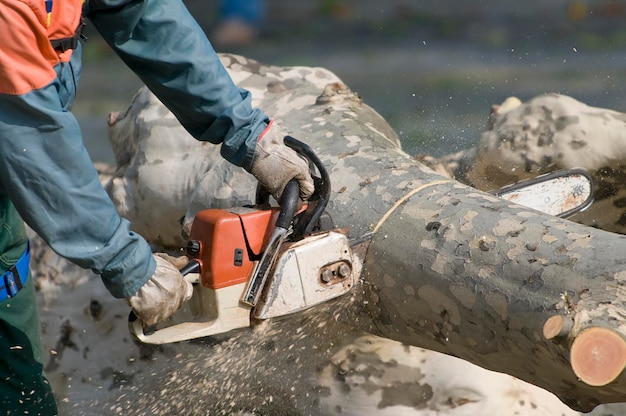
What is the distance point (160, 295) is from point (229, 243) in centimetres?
21

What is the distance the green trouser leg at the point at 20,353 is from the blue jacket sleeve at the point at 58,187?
18.7 inches

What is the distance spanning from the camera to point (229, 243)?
89.2 inches

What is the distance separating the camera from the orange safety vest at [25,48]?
1922 millimetres

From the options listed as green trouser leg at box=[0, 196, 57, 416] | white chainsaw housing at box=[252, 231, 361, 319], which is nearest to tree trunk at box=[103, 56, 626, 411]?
white chainsaw housing at box=[252, 231, 361, 319]

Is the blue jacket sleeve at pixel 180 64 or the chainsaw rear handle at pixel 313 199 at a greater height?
the blue jacket sleeve at pixel 180 64

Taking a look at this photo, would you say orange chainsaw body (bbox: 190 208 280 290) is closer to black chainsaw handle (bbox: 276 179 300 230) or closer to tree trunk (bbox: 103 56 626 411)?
black chainsaw handle (bbox: 276 179 300 230)

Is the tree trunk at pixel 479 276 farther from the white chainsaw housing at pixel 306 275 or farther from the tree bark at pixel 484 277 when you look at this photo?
the white chainsaw housing at pixel 306 275

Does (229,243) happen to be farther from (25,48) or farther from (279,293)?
(25,48)

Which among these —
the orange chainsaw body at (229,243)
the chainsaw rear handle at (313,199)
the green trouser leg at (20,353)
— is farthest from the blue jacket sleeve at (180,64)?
the green trouser leg at (20,353)

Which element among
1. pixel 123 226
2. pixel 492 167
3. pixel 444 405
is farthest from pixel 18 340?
pixel 492 167

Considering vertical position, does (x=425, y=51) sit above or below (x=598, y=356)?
below

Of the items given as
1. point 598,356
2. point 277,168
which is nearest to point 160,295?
point 277,168

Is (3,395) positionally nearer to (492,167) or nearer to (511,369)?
(511,369)

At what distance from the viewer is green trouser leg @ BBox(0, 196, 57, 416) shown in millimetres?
2525
